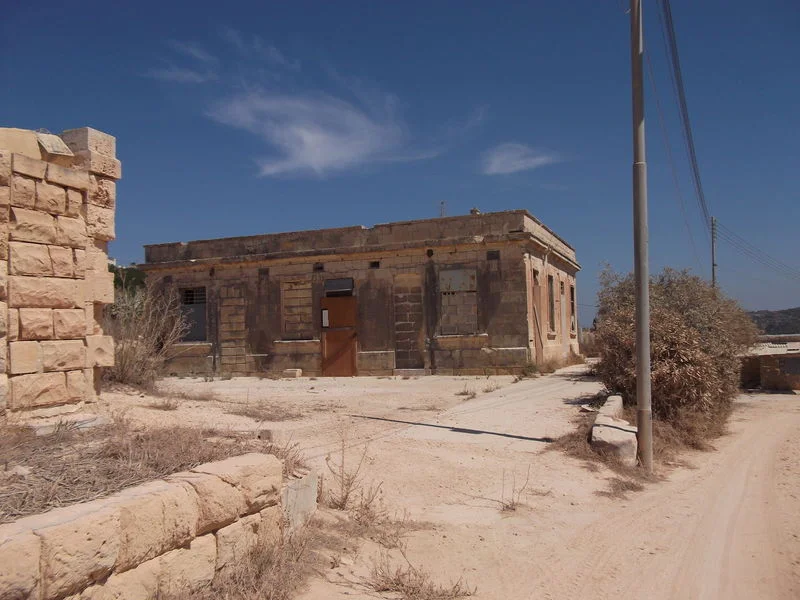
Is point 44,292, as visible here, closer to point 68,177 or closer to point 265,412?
point 68,177

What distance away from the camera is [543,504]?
20.3 feet

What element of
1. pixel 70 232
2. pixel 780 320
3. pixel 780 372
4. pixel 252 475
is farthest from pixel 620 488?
pixel 780 320

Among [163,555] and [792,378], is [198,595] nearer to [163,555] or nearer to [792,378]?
[163,555]

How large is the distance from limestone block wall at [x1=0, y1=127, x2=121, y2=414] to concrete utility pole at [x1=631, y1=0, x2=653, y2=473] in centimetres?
634

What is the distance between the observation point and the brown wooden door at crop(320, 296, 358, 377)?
2116 cm

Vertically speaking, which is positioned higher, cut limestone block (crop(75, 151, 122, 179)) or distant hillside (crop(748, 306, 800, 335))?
cut limestone block (crop(75, 151, 122, 179))

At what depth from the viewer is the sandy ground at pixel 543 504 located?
4523mm

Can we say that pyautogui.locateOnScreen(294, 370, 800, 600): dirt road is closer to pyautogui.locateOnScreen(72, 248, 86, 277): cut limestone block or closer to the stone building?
pyautogui.locateOnScreen(72, 248, 86, 277): cut limestone block

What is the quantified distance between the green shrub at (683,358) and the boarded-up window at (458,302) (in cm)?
660

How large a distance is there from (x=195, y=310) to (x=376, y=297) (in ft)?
23.3

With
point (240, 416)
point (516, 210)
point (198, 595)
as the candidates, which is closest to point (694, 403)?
point (240, 416)

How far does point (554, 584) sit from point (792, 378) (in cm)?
1515

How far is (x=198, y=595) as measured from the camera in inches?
135

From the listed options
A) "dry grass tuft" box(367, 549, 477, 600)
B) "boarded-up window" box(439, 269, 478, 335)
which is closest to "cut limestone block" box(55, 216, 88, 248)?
"dry grass tuft" box(367, 549, 477, 600)
